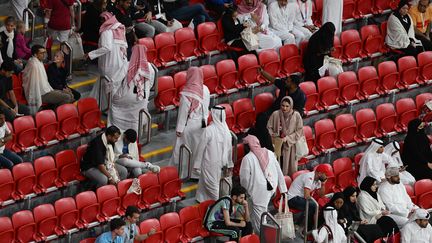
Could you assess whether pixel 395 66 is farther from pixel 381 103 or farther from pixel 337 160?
pixel 337 160

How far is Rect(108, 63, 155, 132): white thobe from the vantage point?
20469mm

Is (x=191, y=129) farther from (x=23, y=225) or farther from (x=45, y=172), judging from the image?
(x=23, y=225)

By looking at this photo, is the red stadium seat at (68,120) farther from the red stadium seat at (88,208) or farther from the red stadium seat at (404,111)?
the red stadium seat at (404,111)

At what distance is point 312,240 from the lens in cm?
2014

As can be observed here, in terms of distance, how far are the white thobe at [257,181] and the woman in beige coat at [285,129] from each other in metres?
0.67

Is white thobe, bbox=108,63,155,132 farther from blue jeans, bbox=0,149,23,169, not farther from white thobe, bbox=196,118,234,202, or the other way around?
blue jeans, bbox=0,149,23,169

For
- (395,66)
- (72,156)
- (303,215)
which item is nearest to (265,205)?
(303,215)

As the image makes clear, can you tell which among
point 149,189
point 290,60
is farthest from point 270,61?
point 149,189

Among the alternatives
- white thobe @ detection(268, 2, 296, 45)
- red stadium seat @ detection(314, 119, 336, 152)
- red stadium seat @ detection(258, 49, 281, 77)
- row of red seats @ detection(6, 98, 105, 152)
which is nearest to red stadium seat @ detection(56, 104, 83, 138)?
row of red seats @ detection(6, 98, 105, 152)

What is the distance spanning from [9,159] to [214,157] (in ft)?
8.81

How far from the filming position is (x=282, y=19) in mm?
23047

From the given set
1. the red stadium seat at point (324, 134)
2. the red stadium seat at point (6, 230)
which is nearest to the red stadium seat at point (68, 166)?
the red stadium seat at point (6, 230)

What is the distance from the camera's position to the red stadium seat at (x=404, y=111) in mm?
22531

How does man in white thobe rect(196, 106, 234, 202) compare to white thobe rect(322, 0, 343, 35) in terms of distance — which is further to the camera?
white thobe rect(322, 0, 343, 35)
